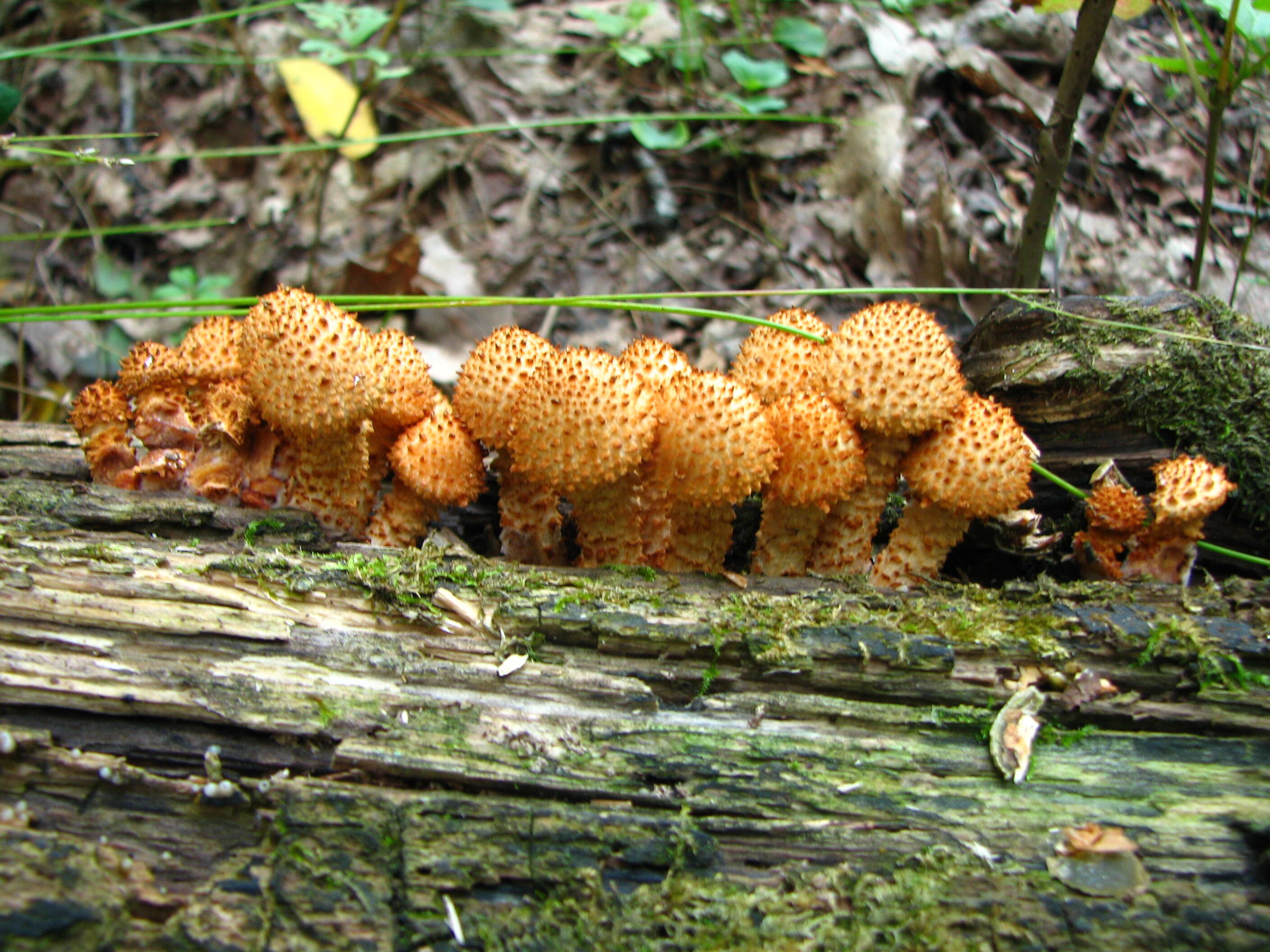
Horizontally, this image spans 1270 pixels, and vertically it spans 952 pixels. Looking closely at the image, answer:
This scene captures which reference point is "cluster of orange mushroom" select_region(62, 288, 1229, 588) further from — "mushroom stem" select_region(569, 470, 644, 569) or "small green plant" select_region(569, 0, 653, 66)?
"small green plant" select_region(569, 0, 653, 66)

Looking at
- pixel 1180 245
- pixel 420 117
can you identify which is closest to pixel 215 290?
pixel 420 117

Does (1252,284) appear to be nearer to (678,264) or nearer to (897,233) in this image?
(897,233)

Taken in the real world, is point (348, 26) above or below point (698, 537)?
above

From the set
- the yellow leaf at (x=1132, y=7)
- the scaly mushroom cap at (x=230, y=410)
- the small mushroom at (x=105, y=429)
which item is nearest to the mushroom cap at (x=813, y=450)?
the scaly mushroom cap at (x=230, y=410)

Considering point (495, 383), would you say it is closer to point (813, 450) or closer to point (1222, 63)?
point (813, 450)

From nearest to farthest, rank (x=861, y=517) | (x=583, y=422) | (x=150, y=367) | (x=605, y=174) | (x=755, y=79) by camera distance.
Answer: (x=583, y=422) → (x=150, y=367) → (x=861, y=517) → (x=755, y=79) → (x=605, y=174)

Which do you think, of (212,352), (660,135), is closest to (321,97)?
(660,135)

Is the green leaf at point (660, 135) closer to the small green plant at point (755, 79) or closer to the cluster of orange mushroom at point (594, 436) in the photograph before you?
the small green plant at point (755, 79)
